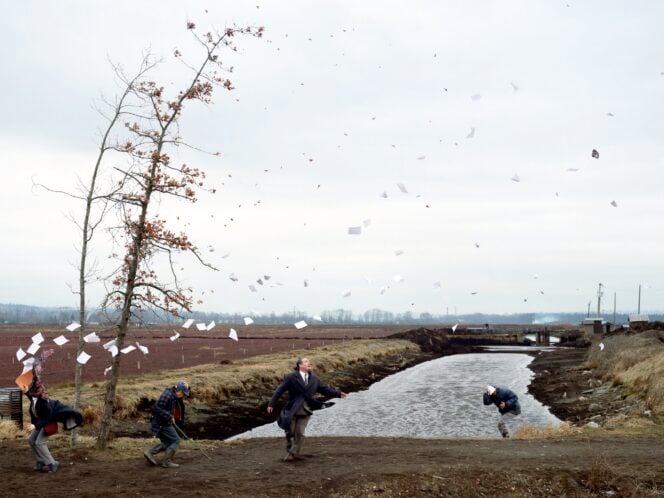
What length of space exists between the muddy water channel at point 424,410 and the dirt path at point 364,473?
10.1 m

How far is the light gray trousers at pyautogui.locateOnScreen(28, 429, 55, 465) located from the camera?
14.6 meters

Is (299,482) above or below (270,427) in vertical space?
above

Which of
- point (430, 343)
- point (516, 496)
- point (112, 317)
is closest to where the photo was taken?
point (516, 496)

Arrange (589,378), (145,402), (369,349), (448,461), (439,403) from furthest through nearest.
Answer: (369,349)
(589,378)
(439,403)
(145,402)
(448,461)

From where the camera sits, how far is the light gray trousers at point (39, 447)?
1465cm

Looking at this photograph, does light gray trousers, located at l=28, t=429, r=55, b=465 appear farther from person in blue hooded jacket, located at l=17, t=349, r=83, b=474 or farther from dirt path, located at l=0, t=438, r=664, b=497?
dirt path, located at l=0, t=438, r=664, b=497

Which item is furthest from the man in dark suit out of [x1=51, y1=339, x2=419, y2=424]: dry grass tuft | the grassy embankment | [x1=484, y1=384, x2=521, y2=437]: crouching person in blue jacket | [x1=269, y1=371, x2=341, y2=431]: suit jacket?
[x1=51, y1=339, x2=419, y2=424]: dry grass tuft

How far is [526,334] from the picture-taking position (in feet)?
445

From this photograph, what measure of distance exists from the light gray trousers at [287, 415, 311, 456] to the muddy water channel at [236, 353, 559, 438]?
1110 centimetres

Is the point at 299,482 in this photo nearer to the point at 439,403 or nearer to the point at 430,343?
the point at 439,403

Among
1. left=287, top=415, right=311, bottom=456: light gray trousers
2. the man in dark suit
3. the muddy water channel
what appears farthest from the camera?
the muddy water channel

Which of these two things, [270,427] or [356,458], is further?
[270,427]

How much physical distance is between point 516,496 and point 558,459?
2567 mm

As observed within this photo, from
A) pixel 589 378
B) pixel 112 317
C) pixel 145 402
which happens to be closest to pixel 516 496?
pixel 112 317
